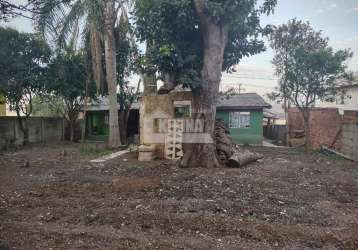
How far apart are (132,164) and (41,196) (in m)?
4.28

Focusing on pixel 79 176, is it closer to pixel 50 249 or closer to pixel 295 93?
pixel 50 249

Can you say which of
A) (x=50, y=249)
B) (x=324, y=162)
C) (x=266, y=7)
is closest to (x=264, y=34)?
(x=266, y=7)

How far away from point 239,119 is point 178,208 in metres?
14.5

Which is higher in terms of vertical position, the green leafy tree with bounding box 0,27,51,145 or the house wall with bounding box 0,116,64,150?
the green leafy tree with bounding box 0,27,51,145

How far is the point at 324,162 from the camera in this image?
1114 cm

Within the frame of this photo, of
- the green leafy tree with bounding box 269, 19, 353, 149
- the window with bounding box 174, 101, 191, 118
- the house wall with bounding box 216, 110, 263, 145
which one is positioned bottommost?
the house wall with bounding box 216, 110, 263, 145

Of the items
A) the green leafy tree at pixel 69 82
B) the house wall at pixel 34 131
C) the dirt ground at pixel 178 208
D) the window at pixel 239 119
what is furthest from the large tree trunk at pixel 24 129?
the window at pixel 239 119

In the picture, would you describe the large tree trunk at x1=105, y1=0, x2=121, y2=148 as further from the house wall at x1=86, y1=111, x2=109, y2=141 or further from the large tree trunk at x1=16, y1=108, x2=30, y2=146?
the house wall at x1=86, y1=111, x2=109, y2=141

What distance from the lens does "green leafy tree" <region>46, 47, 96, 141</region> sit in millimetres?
16688

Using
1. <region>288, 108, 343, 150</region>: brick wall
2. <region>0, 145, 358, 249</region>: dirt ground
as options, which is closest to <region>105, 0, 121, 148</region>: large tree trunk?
<region>0, 145, 358, 249</region>: dirt ground

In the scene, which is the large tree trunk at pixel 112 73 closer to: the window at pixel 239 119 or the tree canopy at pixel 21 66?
the tree canopy at pixel 21 66

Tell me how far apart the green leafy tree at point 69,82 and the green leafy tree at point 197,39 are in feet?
25.7

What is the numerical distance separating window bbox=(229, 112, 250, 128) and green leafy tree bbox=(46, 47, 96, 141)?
358 inches

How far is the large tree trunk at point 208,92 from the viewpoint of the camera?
9.32m
